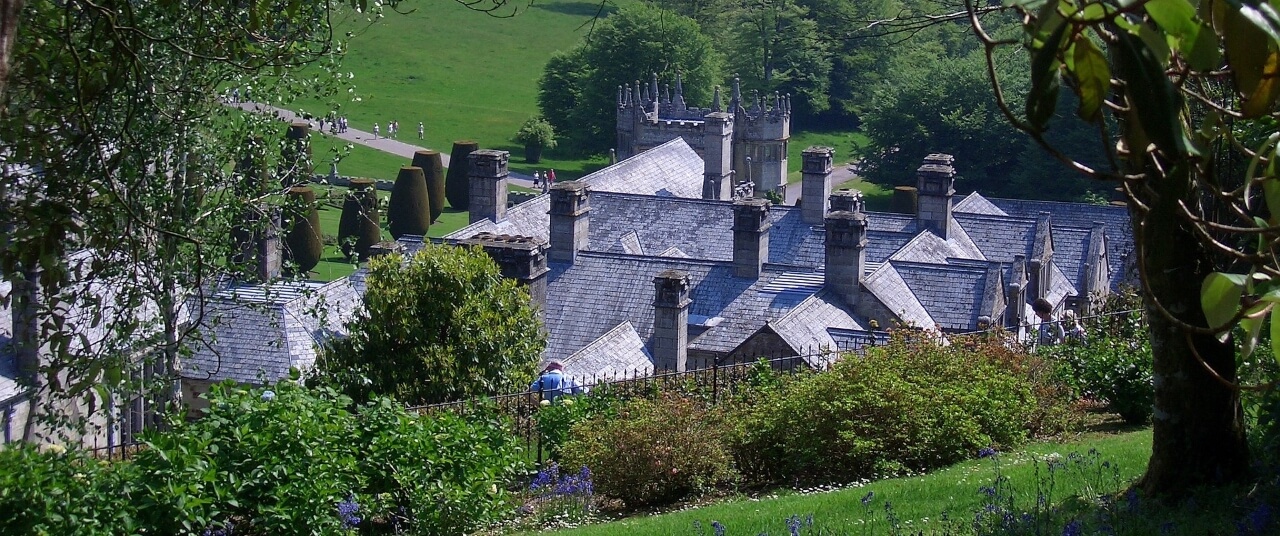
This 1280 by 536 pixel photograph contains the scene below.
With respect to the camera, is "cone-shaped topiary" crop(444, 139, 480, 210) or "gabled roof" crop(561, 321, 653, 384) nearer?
"gabled roof" crop(561, 321, 653, 384)

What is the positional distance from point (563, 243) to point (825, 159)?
9.86 m

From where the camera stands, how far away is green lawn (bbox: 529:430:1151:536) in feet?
30.9

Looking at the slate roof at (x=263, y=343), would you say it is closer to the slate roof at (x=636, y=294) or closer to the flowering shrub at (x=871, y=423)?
the slate roof at (x=636, y=294)

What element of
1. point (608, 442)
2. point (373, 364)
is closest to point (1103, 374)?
point (608, 442)

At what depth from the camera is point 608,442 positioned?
12266 mm

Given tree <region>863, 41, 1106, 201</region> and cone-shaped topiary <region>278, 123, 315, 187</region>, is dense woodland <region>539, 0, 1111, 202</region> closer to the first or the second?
tree <region>863, 41, 1106, 201</region>

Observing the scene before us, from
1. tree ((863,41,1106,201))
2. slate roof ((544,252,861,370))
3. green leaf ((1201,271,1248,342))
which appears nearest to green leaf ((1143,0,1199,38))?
green leaf ((1201,271,1248,342))

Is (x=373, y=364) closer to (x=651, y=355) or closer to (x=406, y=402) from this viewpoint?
(x=406, y=402)

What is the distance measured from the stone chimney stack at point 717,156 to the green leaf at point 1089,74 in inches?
1630

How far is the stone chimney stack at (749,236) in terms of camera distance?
99.4ft

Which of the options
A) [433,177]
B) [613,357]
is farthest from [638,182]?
[613,357]

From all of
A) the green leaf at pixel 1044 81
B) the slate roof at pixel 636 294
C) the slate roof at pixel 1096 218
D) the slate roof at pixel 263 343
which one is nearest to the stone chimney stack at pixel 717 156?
the slate roof at pixel 1096 218

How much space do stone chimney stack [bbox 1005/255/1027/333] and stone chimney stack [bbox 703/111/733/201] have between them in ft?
50.0

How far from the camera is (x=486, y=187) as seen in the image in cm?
3462
